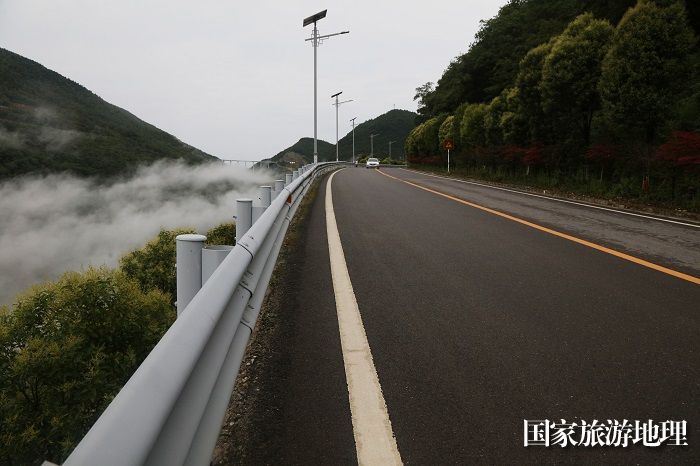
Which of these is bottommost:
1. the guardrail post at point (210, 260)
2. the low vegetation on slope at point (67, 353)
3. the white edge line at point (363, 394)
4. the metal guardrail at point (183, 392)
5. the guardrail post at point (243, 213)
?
the low vegetation on slope at point (67, 353)

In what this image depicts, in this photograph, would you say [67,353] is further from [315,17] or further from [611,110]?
[315,17]

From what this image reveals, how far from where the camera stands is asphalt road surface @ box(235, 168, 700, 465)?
2096mm

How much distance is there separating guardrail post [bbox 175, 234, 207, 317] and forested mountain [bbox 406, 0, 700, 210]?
12557 millimetres

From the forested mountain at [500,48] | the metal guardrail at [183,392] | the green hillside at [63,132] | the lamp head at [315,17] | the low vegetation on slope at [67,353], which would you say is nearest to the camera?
the metal guardrail at [183,392]

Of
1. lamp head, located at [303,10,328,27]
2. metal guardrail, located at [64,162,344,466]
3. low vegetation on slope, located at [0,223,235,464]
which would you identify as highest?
lamp head, located at [303,10,328,27]

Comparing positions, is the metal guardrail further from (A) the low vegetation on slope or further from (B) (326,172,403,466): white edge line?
(A) the low vegetation on slope

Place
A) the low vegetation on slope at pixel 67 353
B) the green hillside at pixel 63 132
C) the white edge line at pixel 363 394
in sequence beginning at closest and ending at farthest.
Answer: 1. the white edge line at pixel 363 394
2. the low vegetation on slope at pixel 67 353
3. the green hillside at pixel 63 132

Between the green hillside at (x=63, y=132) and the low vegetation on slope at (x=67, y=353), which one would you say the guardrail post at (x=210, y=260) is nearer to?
the low vegetation on slope at (x=67, y=353)

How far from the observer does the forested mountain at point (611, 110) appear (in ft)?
44.2

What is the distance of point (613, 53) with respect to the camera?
49.2ft

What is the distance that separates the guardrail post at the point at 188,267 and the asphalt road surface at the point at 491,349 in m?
0.68

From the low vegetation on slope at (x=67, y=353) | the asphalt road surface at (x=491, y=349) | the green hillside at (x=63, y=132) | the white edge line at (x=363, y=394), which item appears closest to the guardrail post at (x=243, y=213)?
the asphalt road surface at (x=491, y=349)

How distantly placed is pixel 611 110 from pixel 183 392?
55.0 feet

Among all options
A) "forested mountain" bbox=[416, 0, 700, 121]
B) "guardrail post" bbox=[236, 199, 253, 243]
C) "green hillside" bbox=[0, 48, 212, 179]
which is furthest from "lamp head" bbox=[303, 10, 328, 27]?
"green hillside" bbox=[0, 48, 212, 179]
